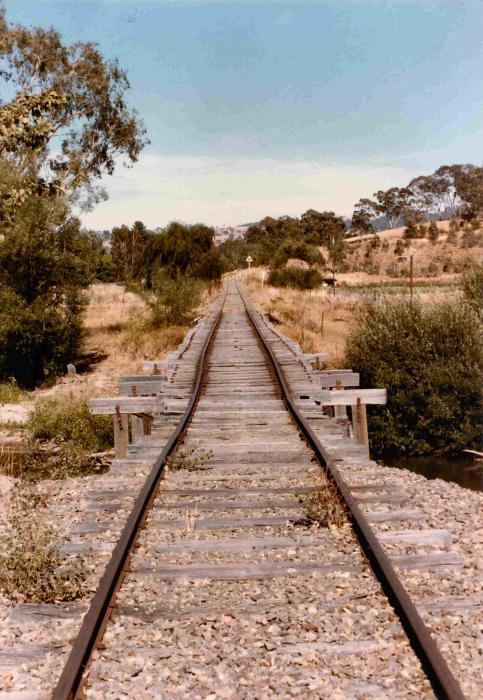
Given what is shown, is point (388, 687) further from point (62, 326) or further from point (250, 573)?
point (62, 326)

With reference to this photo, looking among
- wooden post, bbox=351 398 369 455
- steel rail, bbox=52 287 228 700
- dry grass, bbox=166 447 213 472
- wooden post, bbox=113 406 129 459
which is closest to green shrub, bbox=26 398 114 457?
wooden post, bbox=113 406 129 459

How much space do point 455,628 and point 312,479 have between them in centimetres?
249

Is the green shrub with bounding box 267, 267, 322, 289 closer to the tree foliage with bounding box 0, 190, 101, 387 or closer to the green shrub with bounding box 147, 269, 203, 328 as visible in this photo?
the green shrub with bounding box 147, 269, 203, 328

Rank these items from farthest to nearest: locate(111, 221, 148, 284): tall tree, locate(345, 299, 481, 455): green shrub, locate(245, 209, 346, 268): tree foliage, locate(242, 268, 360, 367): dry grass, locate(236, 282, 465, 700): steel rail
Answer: locate(245, 209, 346, 268): tree foliage
locate(111, 221, 148, 284): tall tree
locate(242, 268, 360, 367): dry grass
locate(345, 299, 481, 455): green shrub
locate(236, 282, 465, 700): steel rail

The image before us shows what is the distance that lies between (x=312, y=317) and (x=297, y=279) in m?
17.7

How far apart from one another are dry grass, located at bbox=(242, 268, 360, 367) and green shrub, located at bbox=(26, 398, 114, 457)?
28.1 feet

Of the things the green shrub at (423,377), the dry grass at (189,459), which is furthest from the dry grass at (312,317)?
the dry grass at (189,459)

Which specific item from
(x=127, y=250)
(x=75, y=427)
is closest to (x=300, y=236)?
(x=127, y=250)

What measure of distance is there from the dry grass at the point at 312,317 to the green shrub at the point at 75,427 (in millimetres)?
8554

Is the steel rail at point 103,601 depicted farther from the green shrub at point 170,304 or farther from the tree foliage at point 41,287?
the green shrub at point 170,304

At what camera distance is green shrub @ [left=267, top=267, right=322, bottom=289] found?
4750 centimetres

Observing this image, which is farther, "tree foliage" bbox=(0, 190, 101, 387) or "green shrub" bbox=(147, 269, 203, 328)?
"green shrub" bbox=(147, 269, 203, 328)

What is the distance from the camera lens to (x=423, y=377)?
1762 cm

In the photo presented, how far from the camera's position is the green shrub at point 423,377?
17.2 metres
